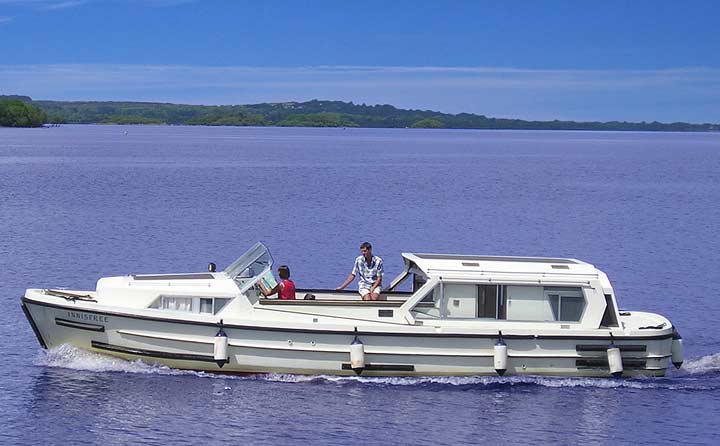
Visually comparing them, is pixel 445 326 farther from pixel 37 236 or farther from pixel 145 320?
pixel 37 236

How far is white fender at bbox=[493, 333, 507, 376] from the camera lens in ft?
78.2

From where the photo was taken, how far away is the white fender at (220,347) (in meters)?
23.6

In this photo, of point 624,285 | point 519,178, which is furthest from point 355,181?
point 624,285

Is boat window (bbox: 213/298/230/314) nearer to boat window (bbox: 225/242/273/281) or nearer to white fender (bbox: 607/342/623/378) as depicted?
boat window (bbox: 225/242/273/281)

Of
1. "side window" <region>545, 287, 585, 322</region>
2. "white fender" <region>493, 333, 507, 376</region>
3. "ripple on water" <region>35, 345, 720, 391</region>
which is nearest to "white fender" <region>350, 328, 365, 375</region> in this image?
"ripple on water" <region>35, 345, 720, 391</region>

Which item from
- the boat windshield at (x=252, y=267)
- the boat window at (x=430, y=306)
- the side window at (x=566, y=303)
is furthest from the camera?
the boat windshield at (x=252, y=267)

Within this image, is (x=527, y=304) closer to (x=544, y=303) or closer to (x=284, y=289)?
(x=544, y=303)

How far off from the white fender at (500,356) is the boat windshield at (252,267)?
539 cm

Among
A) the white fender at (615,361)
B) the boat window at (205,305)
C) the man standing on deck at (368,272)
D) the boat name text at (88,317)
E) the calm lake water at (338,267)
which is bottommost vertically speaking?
the calm lake water at (338,267)

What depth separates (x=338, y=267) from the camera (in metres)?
40.5

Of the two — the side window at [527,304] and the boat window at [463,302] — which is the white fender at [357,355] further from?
the side window at [527,304]

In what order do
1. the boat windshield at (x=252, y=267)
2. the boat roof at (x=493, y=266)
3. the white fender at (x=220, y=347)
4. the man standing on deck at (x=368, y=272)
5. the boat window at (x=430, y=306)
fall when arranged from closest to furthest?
the white fender at (x=220, y=347) < the boat window at (x=430, y=306) < the boat roof at (x=493, y=266) < the boat windshield at (x=252, y=267) < the man standing on deck at (x=368, y=272)

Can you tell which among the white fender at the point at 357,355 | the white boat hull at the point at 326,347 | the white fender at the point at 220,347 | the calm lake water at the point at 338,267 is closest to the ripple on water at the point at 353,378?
the calm lake water at the point at 338,267

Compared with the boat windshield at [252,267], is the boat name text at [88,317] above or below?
below
